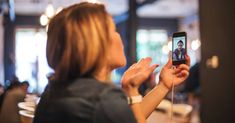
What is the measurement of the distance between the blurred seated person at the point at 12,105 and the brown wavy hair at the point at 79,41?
98 centimetres

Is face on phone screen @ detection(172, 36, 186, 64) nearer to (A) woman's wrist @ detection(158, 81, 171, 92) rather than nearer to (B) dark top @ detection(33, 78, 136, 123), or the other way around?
(A) woman's wrist @ detection(158, 81, 171, 92)

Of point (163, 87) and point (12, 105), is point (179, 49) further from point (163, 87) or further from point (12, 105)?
point (12, 105)

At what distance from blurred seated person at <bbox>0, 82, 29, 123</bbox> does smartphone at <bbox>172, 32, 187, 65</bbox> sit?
92cm

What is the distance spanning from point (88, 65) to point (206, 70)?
2971 mm

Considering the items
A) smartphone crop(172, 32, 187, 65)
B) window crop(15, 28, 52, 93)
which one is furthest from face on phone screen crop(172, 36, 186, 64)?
window crop(15, 28, 52, 93)

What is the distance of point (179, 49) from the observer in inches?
46.7

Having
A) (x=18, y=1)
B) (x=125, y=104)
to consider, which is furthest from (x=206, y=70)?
(x=18, y=1)

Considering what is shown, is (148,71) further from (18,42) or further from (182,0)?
(18,42)

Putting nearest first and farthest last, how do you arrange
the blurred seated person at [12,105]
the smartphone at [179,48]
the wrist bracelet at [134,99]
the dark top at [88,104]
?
the dark top at [88,104], the wrist bracelet at [134,99], the smartphone at [179,48], the blurred seated person at [12,105]

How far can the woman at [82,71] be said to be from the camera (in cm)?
82

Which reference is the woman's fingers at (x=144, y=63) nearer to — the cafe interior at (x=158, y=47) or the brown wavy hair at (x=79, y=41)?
the cafe interior at (x=158, y=47)

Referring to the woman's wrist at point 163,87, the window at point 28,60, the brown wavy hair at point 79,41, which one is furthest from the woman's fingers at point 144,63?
the window at point 28,60

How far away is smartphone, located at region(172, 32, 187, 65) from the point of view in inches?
46.1

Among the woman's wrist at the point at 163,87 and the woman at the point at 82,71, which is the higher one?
the woman at the point at 82,71
